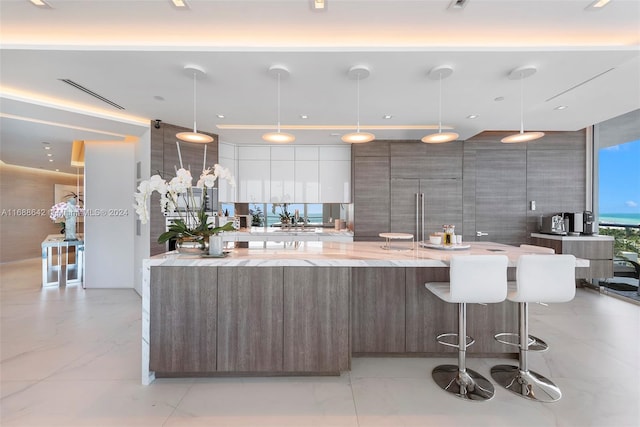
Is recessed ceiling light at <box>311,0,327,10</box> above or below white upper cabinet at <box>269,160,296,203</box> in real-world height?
above

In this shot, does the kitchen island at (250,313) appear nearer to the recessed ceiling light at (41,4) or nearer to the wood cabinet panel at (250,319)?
the wood cabinet panel at (250,319)

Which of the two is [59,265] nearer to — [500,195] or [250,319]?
[250,319]

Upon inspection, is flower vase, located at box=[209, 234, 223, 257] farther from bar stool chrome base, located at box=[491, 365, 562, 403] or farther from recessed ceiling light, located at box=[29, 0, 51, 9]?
bar stool chrome base, located at box=[491, 365, 562, 403]

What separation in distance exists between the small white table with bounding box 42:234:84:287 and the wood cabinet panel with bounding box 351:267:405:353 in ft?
18.4

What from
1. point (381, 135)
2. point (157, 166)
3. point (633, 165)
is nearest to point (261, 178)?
point (157, 166)

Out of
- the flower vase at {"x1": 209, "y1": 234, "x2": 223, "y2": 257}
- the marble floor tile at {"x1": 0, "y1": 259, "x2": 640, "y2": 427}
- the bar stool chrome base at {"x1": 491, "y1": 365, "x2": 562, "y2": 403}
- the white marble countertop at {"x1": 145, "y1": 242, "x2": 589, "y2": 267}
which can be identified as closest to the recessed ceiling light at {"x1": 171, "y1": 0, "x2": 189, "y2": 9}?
the flower vase at {"x1": 209, "y1": 234, "x2": 223, "y2": 257}

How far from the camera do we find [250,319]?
215 cm

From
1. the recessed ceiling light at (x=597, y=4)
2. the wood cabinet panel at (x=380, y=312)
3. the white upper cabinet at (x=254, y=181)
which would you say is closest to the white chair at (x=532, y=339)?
the wood cabinet panel at (x=380, y=312)

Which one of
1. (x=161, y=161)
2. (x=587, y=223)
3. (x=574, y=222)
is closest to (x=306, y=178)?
(x=161, y=161)

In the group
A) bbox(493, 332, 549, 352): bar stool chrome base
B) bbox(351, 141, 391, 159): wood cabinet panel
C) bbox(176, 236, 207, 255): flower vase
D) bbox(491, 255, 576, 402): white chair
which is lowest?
bbox(493, 332, 549, 352): bar stool chrome base

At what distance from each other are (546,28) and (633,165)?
3.84 metres

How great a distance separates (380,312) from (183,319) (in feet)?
5.51

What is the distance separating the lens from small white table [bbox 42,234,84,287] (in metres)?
5.02

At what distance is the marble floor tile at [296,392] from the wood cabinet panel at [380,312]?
16 cm
